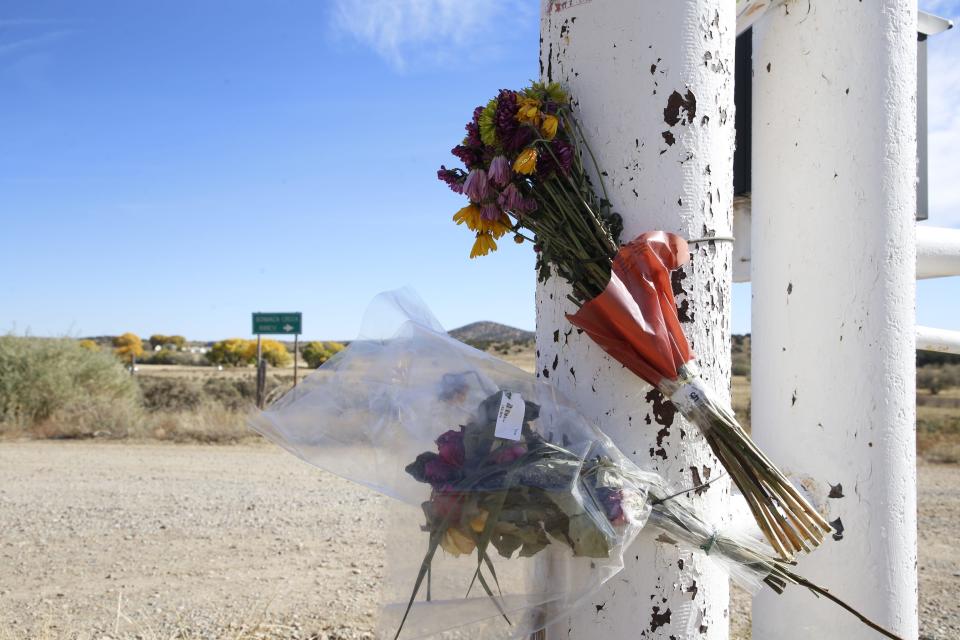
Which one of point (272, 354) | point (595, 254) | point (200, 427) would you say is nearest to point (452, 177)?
point (595, 254)

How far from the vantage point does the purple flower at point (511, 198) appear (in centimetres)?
173

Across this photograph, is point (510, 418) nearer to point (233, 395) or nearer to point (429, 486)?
point (429, 486)

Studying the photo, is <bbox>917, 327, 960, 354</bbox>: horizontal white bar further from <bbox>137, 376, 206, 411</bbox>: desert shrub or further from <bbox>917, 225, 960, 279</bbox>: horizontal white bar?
<bbox>137, 376, 206, 411</bbox>: desert shrub

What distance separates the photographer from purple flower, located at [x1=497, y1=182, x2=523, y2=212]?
5.67ft

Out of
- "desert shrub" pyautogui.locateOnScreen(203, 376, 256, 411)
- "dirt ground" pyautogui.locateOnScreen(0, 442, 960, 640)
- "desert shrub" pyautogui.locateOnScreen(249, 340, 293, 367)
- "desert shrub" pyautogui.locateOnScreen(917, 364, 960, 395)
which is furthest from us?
"desert shrub" pyautogui.locateOnScreen(249, 340, 293, 367)

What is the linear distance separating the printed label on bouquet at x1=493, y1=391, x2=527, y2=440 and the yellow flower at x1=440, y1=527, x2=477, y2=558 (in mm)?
213

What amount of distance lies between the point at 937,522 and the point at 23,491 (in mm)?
8140

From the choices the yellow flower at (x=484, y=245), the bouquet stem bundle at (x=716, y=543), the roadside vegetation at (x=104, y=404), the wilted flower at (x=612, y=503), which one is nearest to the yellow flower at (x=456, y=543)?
the wilted flower at (x=612, y=503)

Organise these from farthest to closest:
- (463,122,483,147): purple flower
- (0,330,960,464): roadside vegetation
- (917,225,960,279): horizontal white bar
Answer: (0,330,960,464): roadside vegetation
(917,225,960,279): horizontal white bar
(463,122,483,147): purple flower

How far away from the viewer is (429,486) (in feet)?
5.15

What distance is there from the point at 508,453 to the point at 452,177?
71 centimetres

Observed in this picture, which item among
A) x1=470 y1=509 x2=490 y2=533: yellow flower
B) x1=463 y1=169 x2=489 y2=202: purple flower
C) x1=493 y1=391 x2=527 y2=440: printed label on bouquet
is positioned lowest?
x1=470 y1=509 x2=490 y2=533: yellow flower

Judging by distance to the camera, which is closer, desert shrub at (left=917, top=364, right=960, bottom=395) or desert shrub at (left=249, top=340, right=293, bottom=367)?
desert shrub at (left=917, top=364, right=960, bottom=395)

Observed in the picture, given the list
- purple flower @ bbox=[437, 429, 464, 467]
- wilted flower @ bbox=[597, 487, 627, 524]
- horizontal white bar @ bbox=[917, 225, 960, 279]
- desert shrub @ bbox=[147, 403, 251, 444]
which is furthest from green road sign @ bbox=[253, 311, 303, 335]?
wilted flower @ bbox=[597, 487, 627, 524]
